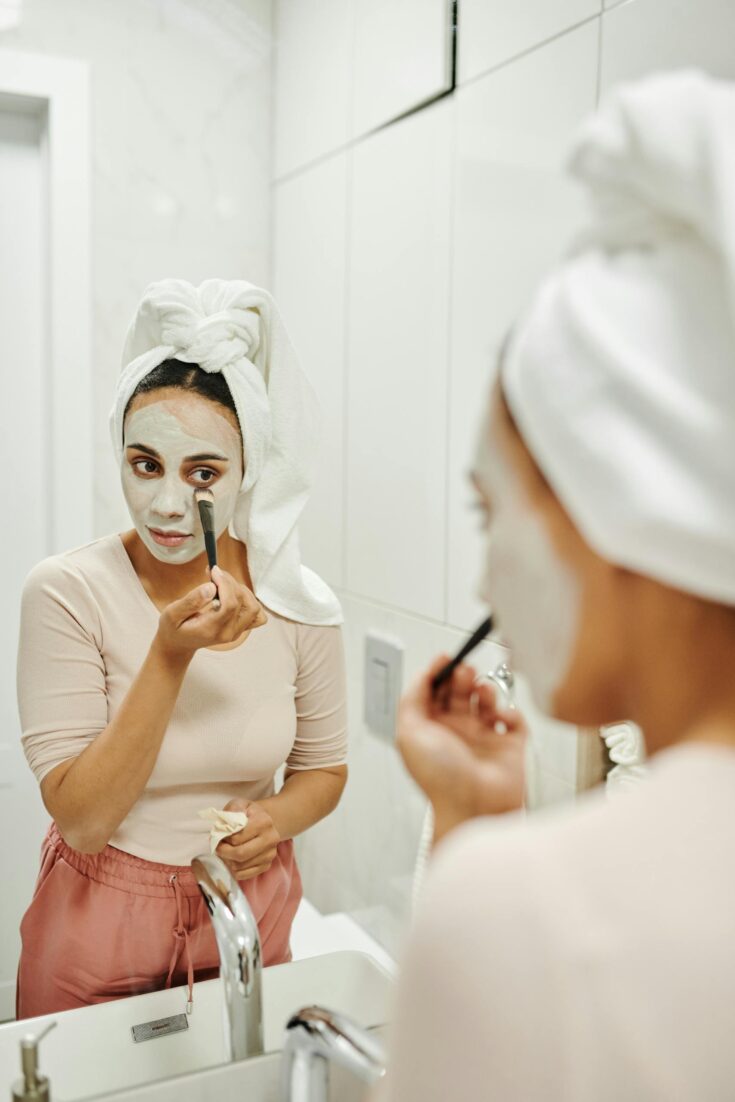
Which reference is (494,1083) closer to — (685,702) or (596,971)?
(596,971)

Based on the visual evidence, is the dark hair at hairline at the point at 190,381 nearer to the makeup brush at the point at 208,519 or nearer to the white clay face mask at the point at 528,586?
the makeup brush at the point at 208,519

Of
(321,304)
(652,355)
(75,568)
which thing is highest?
(321,304)

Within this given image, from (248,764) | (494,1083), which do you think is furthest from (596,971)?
(248,764)

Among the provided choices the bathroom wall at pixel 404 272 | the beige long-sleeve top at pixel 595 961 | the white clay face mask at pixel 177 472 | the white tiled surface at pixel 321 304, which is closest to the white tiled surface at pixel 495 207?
the bathroom wall at pixel 404 272

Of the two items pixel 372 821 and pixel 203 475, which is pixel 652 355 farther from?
pixel 372 821

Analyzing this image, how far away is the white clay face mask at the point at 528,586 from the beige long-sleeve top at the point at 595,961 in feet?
0.29

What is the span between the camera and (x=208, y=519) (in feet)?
2.38

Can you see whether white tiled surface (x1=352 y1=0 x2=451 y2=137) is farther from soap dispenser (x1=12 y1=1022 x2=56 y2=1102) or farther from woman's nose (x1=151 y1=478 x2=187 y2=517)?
soap dispenser (x1=12 y1=1022 x2=56 y2=1102)

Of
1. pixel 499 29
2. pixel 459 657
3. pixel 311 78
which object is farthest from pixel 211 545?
pixel 499 29

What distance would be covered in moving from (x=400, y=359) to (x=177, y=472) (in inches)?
10.5

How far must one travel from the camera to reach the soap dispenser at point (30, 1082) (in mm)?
694

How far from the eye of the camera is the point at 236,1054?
2.53 feet

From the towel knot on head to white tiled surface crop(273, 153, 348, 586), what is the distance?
2.0 inches

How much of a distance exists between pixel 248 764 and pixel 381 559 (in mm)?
227
